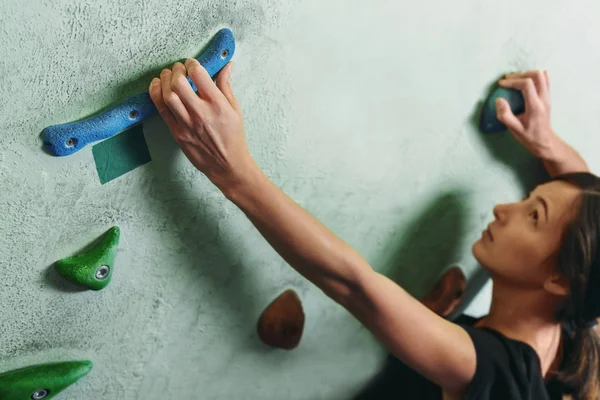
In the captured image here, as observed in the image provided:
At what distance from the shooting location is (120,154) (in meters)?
0.74

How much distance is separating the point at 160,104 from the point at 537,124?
0.70 meters

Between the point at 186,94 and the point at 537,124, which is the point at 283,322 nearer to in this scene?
the point at 186,94

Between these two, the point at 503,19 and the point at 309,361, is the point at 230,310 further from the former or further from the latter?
the point at 503,19

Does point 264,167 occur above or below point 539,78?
above

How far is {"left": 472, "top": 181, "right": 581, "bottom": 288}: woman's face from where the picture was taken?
2.98 ft

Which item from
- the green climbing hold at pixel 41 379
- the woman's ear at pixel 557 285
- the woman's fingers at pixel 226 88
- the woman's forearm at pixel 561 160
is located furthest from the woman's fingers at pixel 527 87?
the green climbing hold at pixel 41 379

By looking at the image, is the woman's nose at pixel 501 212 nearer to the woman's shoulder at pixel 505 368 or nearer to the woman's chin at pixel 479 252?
the woman's chin at pixel 479 252

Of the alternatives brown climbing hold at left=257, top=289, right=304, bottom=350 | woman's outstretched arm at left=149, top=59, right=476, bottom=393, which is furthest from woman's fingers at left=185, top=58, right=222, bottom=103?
brown climbing hold at left=257, top=289, right=304, bottom=350

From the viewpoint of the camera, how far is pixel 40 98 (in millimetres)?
669

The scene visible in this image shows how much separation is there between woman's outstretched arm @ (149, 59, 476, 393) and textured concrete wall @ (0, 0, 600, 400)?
0.07m

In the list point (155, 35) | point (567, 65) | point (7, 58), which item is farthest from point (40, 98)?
point (567, 65)

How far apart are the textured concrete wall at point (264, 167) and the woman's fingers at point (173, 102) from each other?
4 cm

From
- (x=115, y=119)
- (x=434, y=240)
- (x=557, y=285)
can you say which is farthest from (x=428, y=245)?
(x=115, y=119)

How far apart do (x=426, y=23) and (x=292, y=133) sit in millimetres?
291
